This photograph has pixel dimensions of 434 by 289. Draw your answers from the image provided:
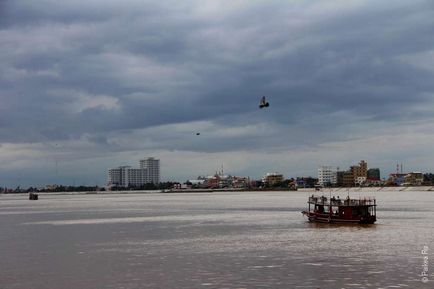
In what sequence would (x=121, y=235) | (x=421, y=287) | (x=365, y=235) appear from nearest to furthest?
1. (x=421, y=287)
2. (x=365, y=235)
3. (x=121, y=235)

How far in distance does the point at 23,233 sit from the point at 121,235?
16.8 metres

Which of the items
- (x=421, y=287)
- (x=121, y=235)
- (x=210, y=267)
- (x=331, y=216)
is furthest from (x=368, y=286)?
(x=331, y=216)

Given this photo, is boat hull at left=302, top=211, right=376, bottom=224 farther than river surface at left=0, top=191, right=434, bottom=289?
Yes

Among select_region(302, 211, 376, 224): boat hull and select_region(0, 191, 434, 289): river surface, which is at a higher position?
select_region(302, 211, 376, 224): boat hull

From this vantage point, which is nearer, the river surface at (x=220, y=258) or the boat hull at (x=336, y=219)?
the river surface at (x=220, y=258)

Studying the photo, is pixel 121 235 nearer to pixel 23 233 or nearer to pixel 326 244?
pixel 23 233

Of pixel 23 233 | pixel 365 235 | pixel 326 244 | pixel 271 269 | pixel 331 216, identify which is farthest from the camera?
pixel 331 216

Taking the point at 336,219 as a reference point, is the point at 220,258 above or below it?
below

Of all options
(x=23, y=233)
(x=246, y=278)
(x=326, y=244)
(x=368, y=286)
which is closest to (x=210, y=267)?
(x=246, y=278)

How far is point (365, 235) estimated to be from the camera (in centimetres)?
7581

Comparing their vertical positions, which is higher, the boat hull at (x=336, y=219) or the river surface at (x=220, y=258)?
the boat hull at (x=336, y=219)

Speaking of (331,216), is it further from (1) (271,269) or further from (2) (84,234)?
(1) (271,269)

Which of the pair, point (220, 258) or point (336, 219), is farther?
point (336, 219)

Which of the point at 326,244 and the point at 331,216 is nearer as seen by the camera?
the point at 326,244
